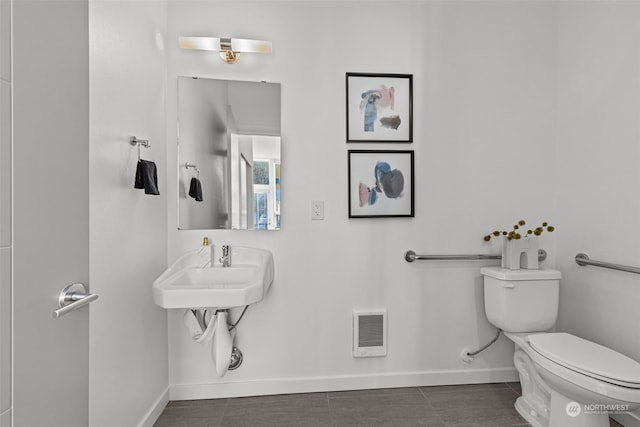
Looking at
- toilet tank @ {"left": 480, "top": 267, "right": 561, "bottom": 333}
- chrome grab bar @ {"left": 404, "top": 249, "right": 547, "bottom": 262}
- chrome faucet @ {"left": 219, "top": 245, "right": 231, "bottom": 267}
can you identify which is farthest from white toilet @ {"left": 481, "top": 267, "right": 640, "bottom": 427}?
chrome faucet @ {"left": 219, "top": 245, "right": 231, "bottom": 267}

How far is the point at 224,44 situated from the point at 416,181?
4.38 feet

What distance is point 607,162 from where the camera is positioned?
75.2 inches

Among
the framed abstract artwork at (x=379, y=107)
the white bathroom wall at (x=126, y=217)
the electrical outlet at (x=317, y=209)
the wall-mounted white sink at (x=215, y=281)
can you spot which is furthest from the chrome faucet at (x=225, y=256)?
the framed abstract artwork at (x=379, y=107)

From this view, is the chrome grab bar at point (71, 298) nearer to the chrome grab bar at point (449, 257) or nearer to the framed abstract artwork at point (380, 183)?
the framed abstract artwork at point (380, 183)

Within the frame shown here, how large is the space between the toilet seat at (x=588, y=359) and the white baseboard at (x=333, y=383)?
2.11ft

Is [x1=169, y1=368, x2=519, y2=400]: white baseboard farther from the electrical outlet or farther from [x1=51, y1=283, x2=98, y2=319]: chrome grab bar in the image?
[x1=51, y1=283, x2=98, y2=319]: chrome grab bar

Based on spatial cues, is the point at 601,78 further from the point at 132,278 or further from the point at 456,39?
the point at 132,278

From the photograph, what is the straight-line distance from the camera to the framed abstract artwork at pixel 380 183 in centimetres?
216

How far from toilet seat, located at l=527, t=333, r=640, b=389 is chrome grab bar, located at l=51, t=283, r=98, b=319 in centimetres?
175

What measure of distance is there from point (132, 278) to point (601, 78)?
261cm

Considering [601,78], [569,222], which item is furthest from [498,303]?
[601,78]

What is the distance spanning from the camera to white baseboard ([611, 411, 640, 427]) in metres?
1.72

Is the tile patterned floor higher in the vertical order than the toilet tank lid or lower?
lower

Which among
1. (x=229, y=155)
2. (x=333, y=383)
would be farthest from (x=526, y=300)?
(x=229, y=155)
